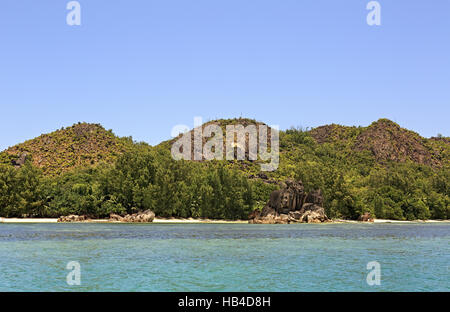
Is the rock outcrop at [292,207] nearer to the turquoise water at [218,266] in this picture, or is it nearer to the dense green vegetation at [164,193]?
the dense green vegetation at [164,193]

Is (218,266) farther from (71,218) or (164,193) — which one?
(71,218)

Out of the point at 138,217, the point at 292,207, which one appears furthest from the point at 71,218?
the point at 292,207

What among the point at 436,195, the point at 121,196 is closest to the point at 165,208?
the point at 121,196

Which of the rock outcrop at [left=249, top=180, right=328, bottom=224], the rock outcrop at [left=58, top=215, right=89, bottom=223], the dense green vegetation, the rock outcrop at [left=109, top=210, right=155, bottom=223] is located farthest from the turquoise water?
the rock outcrop at [left=249, top=180, right=328, bottom=224]

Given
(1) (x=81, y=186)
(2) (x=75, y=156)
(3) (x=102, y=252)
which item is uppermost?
(2) (x=75, y=156)

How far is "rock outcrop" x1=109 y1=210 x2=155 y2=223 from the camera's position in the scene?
114m

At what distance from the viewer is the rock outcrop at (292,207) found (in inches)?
4636

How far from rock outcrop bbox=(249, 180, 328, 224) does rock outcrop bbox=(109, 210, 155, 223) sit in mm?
27834

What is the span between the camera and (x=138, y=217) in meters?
115

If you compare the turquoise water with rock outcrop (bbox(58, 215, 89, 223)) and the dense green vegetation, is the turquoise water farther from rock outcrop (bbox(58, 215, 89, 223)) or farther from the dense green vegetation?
the dense green vegetation

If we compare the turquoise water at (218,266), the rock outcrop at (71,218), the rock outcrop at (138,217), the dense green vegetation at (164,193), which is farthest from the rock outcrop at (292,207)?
the turquoise water at (218,266)

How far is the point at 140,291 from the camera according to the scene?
1067 inches

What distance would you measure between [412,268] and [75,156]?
154m
